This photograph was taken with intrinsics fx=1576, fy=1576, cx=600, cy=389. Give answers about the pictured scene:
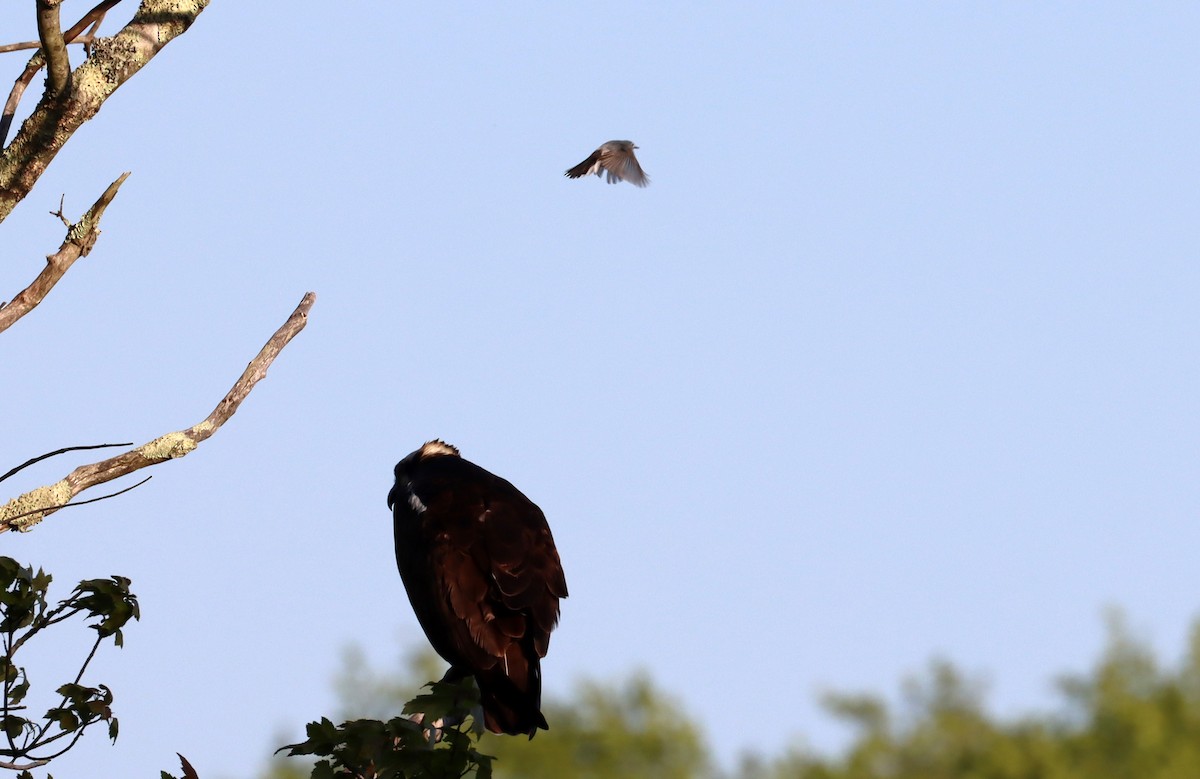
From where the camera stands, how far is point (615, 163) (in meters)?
8.93

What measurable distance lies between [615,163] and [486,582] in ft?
9.82

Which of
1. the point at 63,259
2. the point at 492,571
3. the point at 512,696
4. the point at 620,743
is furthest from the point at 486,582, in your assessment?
the point at 620,743

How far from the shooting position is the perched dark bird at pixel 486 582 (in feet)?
21.5

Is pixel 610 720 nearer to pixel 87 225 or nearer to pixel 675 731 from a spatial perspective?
pixel 675 731

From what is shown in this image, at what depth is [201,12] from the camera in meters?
4.97

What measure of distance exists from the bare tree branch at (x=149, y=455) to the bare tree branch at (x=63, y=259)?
0.50 m

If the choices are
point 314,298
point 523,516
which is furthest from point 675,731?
point 314,298

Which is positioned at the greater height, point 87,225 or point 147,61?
point 147,61

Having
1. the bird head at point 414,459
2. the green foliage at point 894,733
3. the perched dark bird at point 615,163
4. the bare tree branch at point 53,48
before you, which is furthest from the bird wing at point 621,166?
the green foliage at point 894,733

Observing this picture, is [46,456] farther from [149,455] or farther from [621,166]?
[621,166]

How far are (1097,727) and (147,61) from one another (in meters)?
30.8

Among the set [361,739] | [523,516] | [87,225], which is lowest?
[361,739]

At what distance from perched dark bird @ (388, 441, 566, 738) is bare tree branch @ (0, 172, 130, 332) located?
2516mm

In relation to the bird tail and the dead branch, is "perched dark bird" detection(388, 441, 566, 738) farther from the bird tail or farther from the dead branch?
the dead branch
